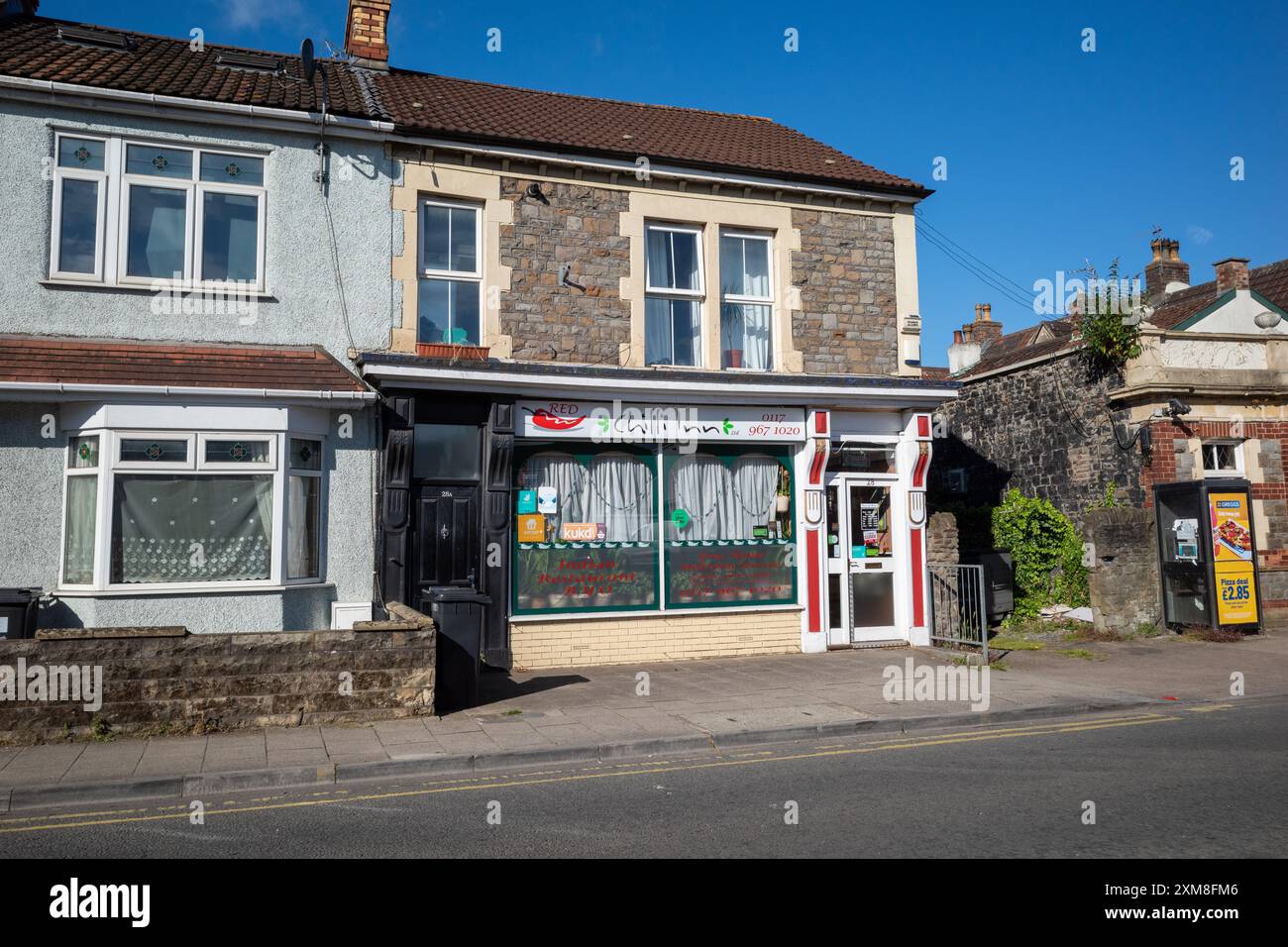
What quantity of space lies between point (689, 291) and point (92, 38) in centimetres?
872

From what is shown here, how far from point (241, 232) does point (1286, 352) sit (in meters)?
16.6

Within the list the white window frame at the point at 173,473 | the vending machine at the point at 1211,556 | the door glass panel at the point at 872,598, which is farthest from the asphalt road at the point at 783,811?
the vending machine at the point at 1211,556

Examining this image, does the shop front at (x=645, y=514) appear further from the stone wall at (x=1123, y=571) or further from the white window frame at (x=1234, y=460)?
the white window frame at (x=1234, y=460)

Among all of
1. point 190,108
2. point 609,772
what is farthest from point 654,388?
point 190,108

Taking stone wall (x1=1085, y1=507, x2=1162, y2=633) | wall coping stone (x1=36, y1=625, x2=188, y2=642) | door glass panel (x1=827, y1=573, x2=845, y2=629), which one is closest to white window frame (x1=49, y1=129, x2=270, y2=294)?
wall coping stone (x1=36, y1=625, x2=188, y2=642)

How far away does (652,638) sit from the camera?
12.5 m

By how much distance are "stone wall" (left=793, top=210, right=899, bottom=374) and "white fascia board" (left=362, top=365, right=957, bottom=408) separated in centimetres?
59

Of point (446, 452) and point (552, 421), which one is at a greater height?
point (552, 421)

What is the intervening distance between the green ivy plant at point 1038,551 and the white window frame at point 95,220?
14.3m

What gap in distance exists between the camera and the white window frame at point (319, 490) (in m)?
10.8

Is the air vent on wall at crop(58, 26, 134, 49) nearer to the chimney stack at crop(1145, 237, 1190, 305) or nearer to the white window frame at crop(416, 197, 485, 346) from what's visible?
the white window frame at crop(416, 197, 485, 346)

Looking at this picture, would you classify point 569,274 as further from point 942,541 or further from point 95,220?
point 942,541

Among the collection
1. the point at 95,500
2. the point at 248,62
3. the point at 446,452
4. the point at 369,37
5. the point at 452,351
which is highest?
the point at 369,37

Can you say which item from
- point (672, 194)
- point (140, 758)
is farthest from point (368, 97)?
point (140, 758)
